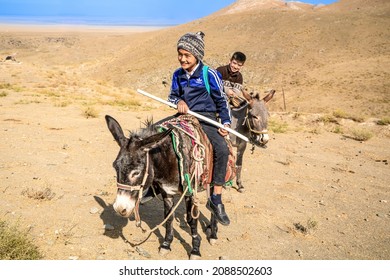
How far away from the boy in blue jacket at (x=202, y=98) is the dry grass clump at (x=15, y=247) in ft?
8.51

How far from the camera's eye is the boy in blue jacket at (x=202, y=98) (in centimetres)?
439

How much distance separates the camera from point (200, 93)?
4.64 meters

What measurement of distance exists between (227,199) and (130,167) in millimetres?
4140

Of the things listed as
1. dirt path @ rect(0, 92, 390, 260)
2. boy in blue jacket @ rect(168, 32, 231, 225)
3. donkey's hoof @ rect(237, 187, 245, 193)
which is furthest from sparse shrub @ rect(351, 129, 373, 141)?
boy in blue jacket @ rect(168, 32, 231, 225)

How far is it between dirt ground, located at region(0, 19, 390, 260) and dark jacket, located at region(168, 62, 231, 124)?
94.4 inches

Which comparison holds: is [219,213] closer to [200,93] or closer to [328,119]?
[200,93]

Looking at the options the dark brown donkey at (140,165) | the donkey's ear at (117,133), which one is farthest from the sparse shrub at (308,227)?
the donkey's ear at (117,133)

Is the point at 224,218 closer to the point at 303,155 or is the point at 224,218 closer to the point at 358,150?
the point at 303,155

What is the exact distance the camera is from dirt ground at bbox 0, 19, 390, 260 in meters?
5.17

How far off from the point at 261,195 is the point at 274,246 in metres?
2.32

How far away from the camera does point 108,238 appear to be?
199 inches

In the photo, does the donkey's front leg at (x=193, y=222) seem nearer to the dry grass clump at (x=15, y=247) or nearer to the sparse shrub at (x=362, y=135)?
the dry grass clump at (x=15, y=247)

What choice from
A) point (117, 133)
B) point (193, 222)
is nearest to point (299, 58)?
point (193, 222)
